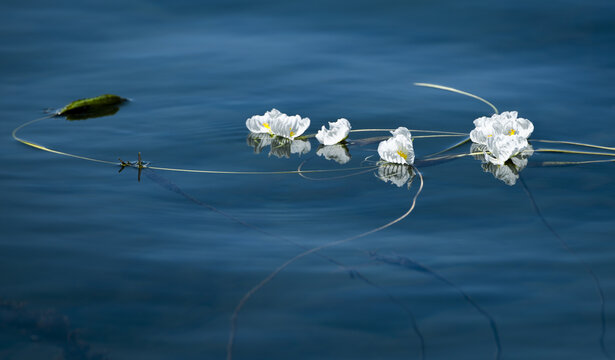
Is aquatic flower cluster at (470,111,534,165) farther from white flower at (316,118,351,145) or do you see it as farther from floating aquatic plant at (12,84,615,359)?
white flower at (316,118,351,145)

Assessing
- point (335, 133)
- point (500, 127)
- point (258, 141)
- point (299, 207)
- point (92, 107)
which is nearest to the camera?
point (299, 207)

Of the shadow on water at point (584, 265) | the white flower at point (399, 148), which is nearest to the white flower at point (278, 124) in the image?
the white flower at point (399, 148)

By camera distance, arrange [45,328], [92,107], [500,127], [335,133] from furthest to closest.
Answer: [92,107] < [335,133] < [500,127] < [45,328]

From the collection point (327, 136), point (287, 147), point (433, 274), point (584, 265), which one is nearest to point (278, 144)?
point (287, 147)

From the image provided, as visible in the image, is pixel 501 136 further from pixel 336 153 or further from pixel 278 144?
pixel 278 144

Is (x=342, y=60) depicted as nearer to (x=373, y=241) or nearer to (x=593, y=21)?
(x=593, y=21)

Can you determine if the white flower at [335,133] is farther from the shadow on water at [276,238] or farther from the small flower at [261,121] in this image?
the shadow on water at [276,238]

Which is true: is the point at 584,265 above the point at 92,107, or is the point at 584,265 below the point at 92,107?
below

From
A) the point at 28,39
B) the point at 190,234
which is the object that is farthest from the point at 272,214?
the point at 28,39
